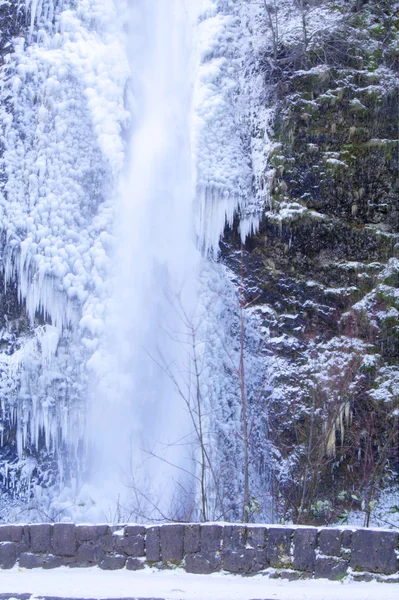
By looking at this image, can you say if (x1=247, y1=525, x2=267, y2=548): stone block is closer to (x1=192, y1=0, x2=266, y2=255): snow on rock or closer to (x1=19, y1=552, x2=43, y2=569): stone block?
(x1=19, y1=552, x2=43, y2=569): stone block

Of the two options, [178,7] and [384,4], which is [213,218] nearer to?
[178,7]

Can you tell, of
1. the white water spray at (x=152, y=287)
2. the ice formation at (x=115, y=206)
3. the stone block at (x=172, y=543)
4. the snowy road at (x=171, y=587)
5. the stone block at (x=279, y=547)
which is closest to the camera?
the snowy road at (x=171, y=587)

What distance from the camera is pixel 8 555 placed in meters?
6.48

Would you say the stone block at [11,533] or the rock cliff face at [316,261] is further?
the rock cliff face at [316,261]

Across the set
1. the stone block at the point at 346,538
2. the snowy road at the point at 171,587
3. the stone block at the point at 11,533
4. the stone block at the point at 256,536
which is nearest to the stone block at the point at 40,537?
the stone block at the point at 11,533

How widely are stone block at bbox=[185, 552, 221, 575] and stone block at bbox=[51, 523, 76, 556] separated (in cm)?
97

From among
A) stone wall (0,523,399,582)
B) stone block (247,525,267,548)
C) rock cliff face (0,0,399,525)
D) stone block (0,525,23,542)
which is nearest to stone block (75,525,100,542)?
stone wall (0,523,399,582)

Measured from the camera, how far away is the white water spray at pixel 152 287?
11.3 m

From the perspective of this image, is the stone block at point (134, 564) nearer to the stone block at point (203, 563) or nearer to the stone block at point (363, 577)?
the stone block at point (203, 563)

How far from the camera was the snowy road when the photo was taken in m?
5.41

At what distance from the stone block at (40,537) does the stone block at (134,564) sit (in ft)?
2.25

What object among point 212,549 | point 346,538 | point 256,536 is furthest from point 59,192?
point 346,538

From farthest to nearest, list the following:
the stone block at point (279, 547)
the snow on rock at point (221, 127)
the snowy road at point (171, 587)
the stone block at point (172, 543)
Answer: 1. the snow on rock at point (221, 127)
2. the stone block at point (172, 543)
3. the stone block at point (279, 547)
4. the snowy road at point (171, 587)

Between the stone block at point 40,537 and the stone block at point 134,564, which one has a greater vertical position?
the stone block at point 40,537
